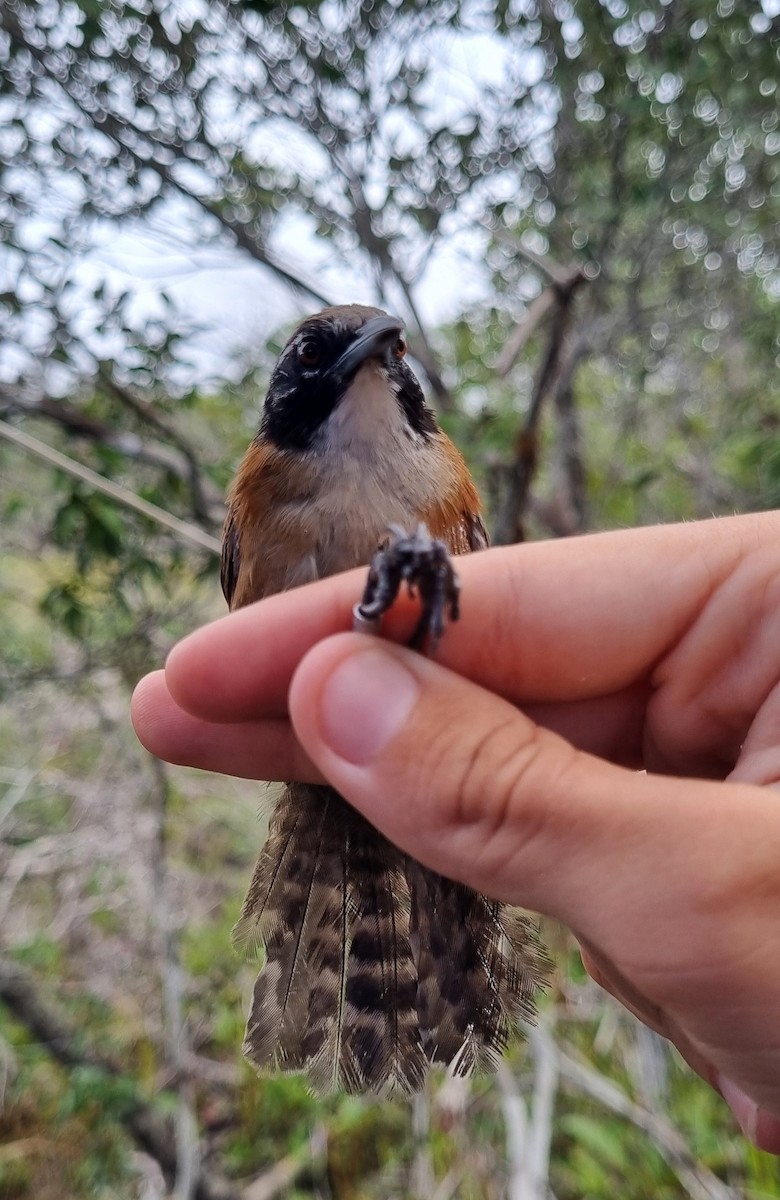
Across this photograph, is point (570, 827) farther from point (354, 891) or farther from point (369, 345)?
point (369, 345)

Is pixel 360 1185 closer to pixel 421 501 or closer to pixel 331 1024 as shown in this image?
pixel 331 1024

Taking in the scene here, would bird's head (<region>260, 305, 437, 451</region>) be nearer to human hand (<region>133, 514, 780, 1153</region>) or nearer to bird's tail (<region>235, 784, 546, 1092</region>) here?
human hand (<region>133, 514, 780, 1153</region>)

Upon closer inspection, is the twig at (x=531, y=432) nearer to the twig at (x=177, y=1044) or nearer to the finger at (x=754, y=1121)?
the finger at (x=754, y=1121)

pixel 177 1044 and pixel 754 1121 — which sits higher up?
pixel 754 1121

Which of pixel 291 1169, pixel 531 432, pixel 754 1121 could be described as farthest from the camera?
pixel 291 1169

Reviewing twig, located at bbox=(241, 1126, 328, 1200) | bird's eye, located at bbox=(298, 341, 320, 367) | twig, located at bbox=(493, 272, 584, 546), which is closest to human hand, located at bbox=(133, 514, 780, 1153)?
bird's eye, located at bbox=(298, 341, 320, 367)

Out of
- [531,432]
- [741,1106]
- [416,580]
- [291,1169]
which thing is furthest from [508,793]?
[291,1169]

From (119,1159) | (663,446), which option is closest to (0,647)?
(119,1159)
